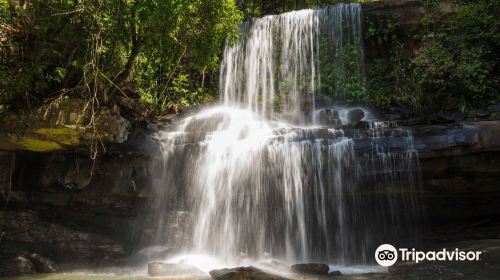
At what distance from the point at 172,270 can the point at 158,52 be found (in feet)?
15.4

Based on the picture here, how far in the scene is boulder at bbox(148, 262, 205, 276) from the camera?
759cm

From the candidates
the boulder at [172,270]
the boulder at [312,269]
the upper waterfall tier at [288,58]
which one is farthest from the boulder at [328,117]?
the boulder at [172,270]

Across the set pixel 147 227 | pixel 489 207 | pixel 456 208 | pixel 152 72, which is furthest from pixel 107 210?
pixel 489 207

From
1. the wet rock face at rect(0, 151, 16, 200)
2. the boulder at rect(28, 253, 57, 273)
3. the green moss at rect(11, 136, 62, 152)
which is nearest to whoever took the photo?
the boulder at rect(28, 253, 57, 273)

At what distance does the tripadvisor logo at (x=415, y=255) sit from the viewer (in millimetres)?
→ 6707

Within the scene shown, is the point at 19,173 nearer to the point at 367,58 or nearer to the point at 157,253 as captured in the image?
the point at 157,253

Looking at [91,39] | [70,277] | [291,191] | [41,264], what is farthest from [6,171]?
[291,191]

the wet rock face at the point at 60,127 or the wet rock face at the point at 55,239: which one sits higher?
the wet rock face at the point at 60,127

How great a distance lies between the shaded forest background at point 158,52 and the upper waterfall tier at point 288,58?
1201mm

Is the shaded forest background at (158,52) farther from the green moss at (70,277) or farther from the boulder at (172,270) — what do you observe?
the boulder at (172,270)

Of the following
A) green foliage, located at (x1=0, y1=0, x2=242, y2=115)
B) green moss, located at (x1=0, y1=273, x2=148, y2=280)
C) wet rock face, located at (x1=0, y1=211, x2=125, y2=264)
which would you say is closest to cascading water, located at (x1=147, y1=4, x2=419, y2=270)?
wet rock face, located at (x1=0, y1=211, x2=125, y2=264)

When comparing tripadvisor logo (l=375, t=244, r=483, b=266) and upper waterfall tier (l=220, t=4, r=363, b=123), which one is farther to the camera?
upper waterfall tier (l=220, t=4, r=363, b=123)

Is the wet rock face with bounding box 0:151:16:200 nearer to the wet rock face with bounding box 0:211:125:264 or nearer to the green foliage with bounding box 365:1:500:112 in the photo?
the wet rock face with bounding box 0:211:125:264

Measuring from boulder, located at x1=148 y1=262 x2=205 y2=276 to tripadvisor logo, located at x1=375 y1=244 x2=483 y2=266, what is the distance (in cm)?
376
